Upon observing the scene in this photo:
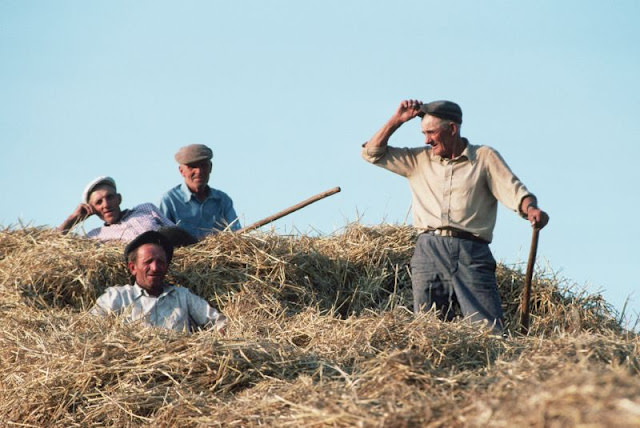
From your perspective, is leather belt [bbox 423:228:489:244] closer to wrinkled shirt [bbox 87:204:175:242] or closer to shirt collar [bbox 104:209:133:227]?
wrinkled shirt [bbox 87:204:175:242]

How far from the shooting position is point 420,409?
3.58 metres

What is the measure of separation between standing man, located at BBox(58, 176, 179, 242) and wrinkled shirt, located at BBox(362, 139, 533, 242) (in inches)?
Result: 85.4

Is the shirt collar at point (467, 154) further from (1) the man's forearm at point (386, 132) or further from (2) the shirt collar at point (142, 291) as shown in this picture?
(2) the shirt collar at point (142, 291)

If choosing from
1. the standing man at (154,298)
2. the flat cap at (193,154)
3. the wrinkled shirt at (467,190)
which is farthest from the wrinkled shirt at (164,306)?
the flat cap at (193,154)

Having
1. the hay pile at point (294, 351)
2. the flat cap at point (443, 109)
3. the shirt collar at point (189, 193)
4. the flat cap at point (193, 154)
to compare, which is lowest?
the hay pile at point (294, 351)

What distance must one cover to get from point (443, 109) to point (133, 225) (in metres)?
2.75

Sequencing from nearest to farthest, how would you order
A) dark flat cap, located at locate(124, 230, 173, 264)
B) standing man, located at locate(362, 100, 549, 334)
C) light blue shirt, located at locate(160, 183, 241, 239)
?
standing man, located at locate(362, 100, 549, 334) → dark flat cap, located at locate(124, 230, 173, 264) → light blue shirt, located at locate(160, 183, 241, 239)

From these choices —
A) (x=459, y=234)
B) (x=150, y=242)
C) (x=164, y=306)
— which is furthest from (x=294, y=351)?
(x=150, y=242)

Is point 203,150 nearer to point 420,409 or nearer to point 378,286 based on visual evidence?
point 378,286

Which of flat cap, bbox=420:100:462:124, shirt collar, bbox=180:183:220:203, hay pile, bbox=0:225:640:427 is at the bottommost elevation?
hay pile, bbox=0:225:640:427

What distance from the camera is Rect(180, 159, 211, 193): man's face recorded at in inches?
331

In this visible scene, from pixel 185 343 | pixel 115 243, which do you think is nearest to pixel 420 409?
pixel 185 343

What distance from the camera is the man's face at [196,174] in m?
8.40

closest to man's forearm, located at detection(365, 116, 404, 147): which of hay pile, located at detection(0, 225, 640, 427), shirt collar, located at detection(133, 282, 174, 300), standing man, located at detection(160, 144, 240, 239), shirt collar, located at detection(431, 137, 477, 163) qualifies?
shirt collar, located at detection(431, 137, 477, 163)
